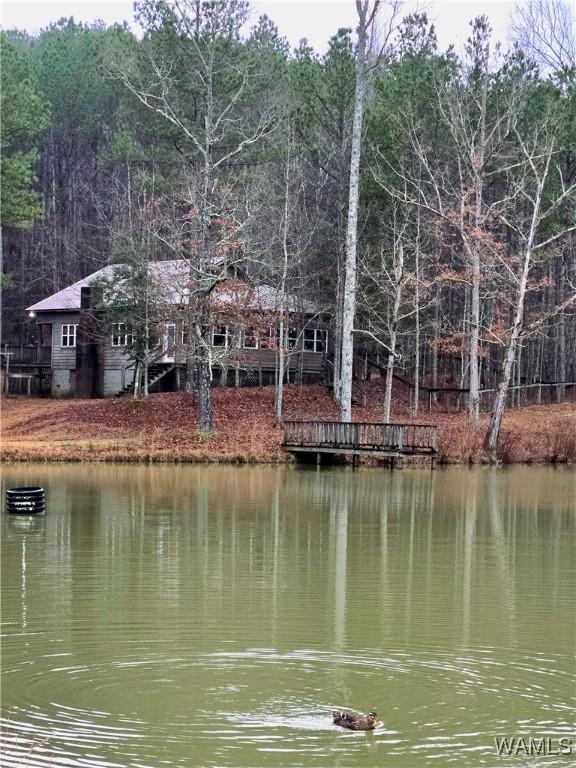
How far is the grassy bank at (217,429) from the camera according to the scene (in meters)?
30.4

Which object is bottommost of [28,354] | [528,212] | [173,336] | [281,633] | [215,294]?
[281,633]

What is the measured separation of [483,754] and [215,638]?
146 inches

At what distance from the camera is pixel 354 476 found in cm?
2780

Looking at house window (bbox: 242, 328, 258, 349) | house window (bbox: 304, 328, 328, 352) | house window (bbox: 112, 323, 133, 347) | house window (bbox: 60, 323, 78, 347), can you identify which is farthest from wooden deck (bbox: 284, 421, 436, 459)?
house window (bbox: 60, 323, 78, 347)

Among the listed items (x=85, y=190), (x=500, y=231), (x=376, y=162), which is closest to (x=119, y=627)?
(x=376, y=162)

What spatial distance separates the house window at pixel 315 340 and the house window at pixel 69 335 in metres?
9.97

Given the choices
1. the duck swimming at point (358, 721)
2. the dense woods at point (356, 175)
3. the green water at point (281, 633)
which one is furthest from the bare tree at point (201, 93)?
the duck swimming at point (358, 721)

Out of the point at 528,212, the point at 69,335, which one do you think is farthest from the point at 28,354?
the point at 528,212

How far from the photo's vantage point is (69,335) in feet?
157

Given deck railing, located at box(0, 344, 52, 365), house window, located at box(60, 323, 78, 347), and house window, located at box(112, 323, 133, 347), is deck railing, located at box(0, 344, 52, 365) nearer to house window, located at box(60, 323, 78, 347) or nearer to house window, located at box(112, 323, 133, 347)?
house window, located at box(60, 323, 78, 347)

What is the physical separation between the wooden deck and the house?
502 centimetres

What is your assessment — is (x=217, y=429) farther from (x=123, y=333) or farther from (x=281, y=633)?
(x=281, y=633)

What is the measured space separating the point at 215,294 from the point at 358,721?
99.5ft

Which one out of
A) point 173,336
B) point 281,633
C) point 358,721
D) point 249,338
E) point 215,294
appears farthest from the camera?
point 173,336
